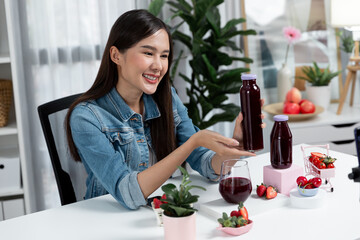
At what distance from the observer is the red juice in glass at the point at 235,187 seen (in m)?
1.44

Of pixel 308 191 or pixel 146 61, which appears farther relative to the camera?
pixel 146 61

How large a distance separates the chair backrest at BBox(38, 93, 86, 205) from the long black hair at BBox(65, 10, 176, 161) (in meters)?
0.07

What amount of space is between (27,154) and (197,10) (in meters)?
1.27

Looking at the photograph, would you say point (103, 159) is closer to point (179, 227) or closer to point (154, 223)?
point (154, 223)

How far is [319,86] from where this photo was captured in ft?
11.2

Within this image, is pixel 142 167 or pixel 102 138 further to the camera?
pixel 142 167

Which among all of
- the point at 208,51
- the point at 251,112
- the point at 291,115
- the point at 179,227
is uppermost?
the point at 208,51

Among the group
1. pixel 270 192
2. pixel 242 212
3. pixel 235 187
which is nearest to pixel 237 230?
pixel 242 212

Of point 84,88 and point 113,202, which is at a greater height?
point 84,88

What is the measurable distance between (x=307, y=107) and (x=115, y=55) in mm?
1770

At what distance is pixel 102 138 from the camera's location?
5.42ft

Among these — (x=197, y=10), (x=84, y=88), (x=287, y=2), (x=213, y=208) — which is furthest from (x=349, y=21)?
(x=213, y=208)

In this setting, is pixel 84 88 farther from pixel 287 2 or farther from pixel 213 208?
pixel 213 208

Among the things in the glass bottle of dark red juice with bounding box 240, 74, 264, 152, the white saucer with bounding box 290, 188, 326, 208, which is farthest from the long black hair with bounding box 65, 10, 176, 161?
the white saucer with bounding box 290, 188, 326, 208
